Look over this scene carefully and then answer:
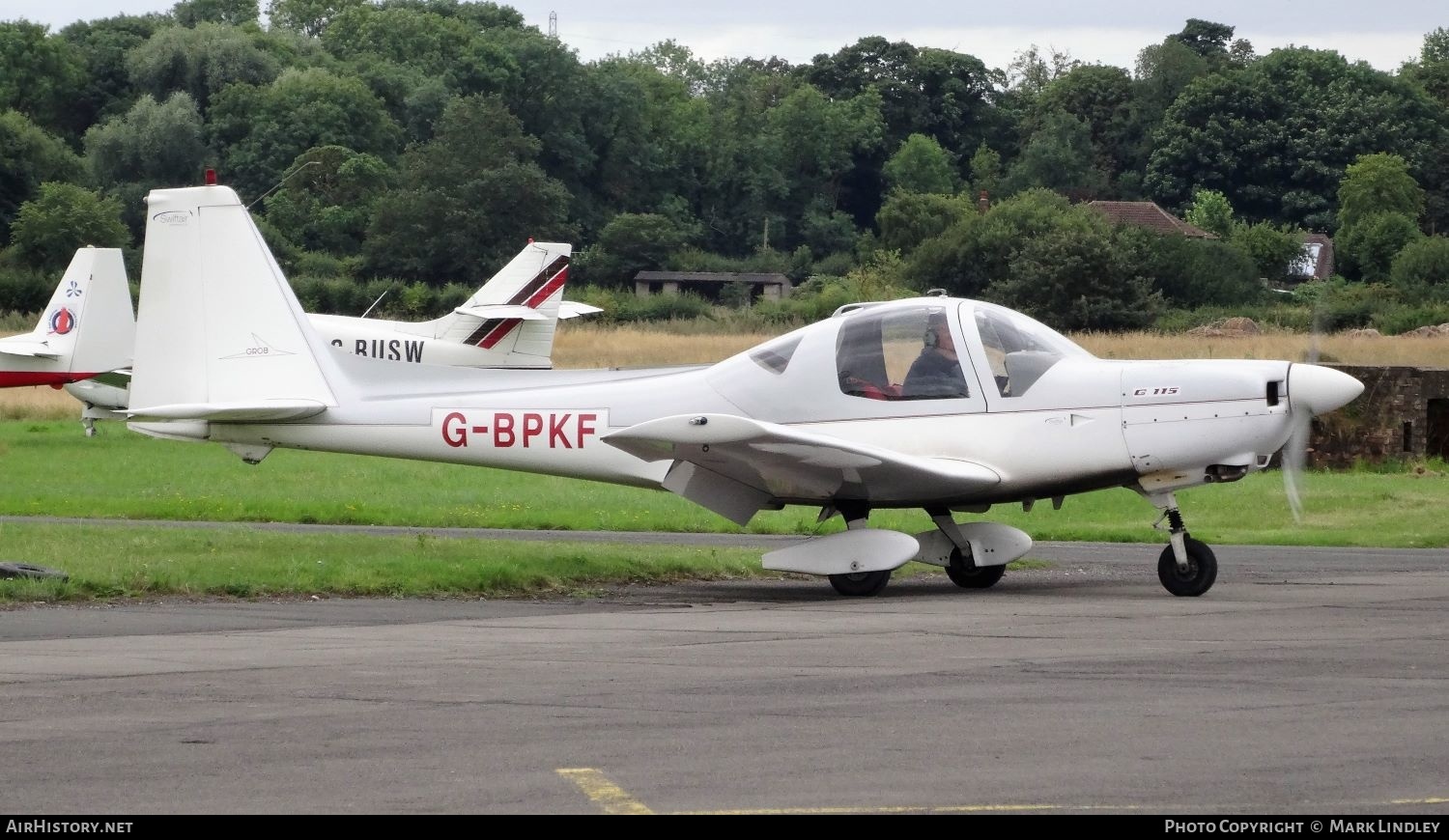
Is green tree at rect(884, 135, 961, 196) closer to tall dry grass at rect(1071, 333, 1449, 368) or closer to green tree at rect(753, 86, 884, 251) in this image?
green tree at rect(753, 86, 884, 251)

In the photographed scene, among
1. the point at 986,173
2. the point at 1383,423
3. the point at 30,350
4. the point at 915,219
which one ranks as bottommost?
the point at 1383,423

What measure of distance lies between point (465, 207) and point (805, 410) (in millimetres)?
62018

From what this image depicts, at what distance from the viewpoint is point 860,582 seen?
505 inches

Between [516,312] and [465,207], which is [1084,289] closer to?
[465,207]

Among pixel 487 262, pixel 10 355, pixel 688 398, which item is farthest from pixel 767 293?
pixel 688 398

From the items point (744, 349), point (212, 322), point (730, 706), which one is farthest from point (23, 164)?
point (730, 706)

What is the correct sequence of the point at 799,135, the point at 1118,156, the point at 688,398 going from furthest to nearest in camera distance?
the point at 1118,156
the point at 799,135
the point at 688,398

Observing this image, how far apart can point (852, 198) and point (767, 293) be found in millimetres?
26215

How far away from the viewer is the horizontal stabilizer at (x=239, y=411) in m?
13.8

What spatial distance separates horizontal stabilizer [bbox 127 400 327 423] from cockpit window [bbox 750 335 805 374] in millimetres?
3376

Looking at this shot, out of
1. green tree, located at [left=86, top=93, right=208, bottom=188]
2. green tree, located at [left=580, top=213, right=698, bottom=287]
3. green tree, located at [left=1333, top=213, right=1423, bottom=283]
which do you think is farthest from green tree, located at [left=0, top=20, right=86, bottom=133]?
green tree, located at [left=1333, top=213, right=1423, bottom=283]

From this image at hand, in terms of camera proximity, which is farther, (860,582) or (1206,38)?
(1206,38)

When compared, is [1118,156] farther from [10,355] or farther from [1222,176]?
[10,355]

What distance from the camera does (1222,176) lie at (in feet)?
326
